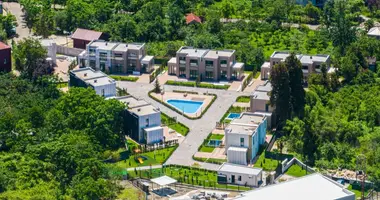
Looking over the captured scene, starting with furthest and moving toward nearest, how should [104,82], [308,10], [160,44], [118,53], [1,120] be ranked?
[308,10] < [160,44] < [118,53] < [104,82] < [1,120]

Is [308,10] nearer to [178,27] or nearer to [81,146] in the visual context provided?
[178,27]

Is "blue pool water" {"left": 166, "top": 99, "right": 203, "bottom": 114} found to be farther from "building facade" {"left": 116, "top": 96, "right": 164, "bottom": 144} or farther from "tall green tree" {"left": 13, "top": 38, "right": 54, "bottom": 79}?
"tall green tree" {"left": 13, "top": 38, "right": 54, "bottom": 79}

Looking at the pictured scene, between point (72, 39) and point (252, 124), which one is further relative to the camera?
point (72, 39)

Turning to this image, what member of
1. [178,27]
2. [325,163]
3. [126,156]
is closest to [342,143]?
[325,163]

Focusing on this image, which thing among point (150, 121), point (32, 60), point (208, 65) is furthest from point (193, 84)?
point (32, 60)

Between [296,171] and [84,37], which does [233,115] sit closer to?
[296,171]
